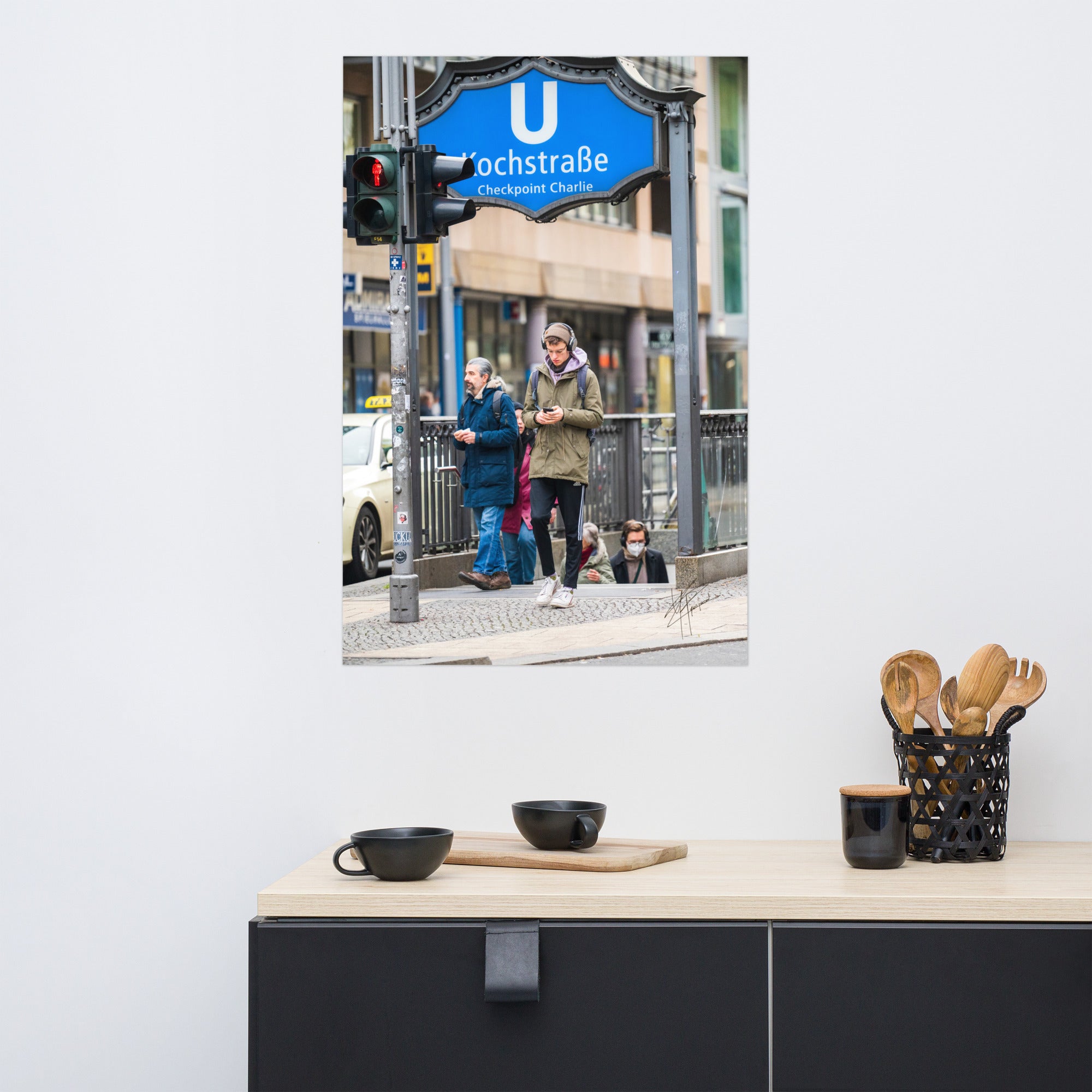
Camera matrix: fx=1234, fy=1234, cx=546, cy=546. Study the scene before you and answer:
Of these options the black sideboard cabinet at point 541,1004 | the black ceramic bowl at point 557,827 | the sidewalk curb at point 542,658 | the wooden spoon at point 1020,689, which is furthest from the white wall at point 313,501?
the black sideboard cabinet at point 541,1004

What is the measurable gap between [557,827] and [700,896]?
0.85 feet

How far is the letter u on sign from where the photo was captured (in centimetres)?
188

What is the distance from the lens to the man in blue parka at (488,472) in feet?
6.19

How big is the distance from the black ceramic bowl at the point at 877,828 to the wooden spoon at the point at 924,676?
0.55 feet

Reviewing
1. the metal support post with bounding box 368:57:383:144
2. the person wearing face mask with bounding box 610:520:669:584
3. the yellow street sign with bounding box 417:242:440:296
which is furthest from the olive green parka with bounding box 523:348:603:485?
the metal support post with bounding box 368:57:383:144

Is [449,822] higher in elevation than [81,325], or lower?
lower

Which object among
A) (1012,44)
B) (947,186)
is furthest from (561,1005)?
(1012,44)

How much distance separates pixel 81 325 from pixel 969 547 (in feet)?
4.64

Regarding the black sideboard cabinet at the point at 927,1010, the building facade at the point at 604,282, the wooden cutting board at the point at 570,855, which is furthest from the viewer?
the building facade at the point at 604,282

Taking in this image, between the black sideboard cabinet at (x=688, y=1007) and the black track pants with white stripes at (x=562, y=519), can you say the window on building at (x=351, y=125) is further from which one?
the black sideboard cabinet at (x=688, y=1007)

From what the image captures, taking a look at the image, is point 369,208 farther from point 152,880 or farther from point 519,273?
point 152,880

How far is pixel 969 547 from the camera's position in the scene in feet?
6.19

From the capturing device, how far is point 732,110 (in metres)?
1.88

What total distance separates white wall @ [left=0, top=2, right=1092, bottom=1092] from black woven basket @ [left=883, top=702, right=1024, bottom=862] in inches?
8.5
